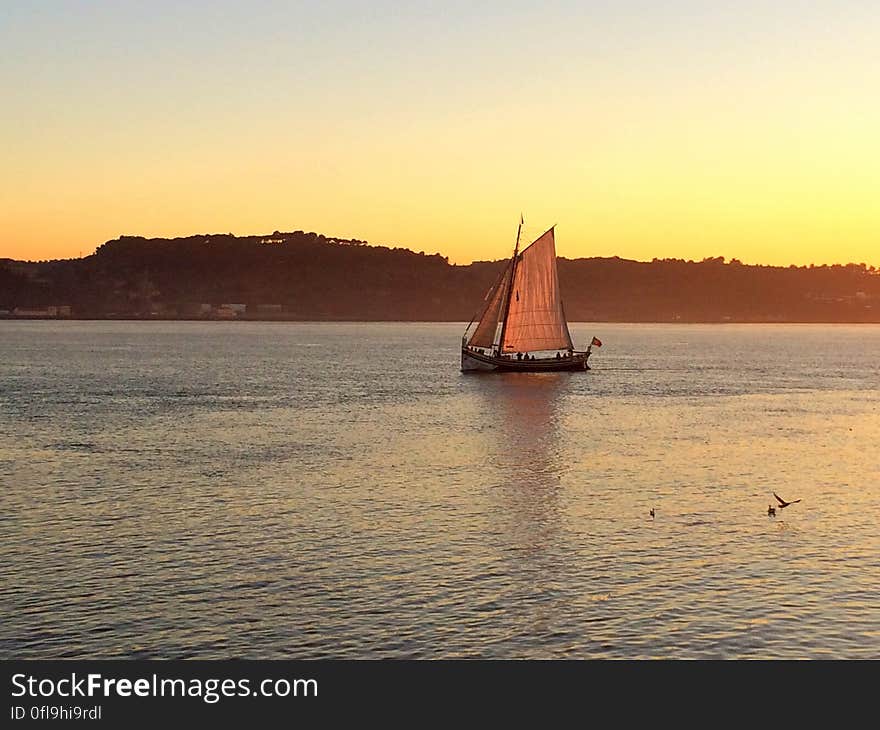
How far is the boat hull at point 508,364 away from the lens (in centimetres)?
13338

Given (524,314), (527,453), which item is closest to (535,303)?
(524,314)

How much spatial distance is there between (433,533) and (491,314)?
85.3 metres

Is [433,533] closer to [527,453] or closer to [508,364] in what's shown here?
[527,453]

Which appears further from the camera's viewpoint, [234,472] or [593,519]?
[234,472]

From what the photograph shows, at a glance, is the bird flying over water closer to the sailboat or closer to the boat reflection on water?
the boat reflection on water

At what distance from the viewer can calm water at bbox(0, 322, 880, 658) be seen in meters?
31.8

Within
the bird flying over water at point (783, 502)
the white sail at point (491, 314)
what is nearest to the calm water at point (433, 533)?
the bird flying over water at point (783, 502)

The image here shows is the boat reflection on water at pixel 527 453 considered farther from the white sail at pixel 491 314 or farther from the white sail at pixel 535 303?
the white sail at pixel 491 314

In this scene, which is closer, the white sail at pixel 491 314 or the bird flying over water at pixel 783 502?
the bird flying over water at pixel 783 502

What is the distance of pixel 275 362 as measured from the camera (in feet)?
586
